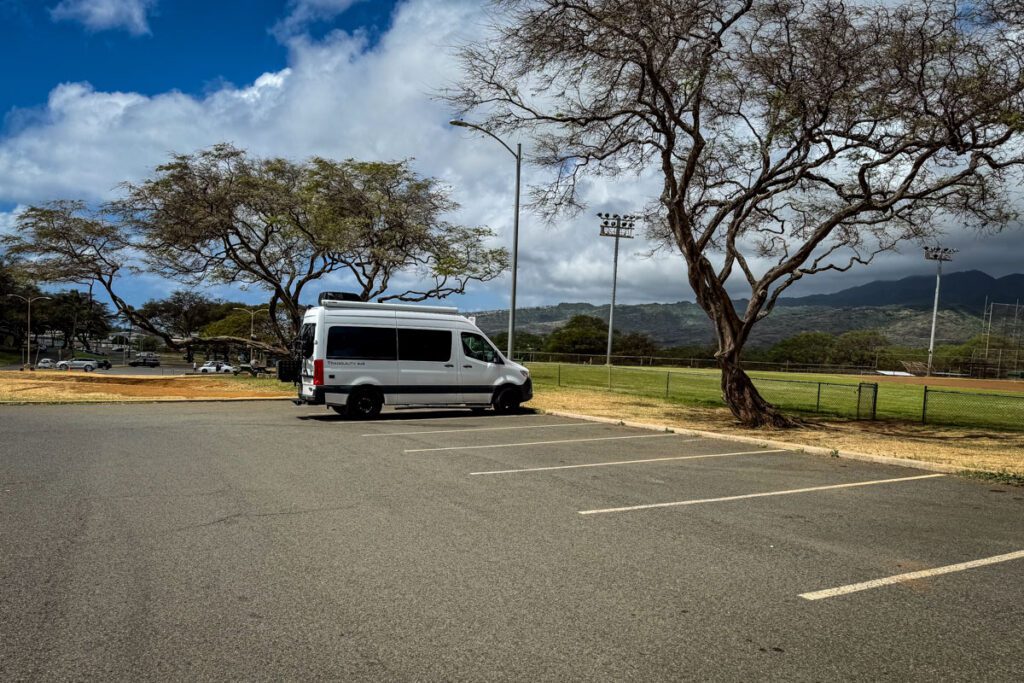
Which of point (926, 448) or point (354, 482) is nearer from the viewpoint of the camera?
point (354, 482)

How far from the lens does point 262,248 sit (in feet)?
112

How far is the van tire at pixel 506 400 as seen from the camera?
18.0 m

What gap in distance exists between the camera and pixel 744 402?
17312 millimetres

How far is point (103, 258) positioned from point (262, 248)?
806 centimetres

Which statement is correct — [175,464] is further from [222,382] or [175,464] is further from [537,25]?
[222,382]

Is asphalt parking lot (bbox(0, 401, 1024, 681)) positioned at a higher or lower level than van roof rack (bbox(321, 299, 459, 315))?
lower

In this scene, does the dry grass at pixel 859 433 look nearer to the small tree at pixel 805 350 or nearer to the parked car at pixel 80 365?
the parked car at pixel 80 365

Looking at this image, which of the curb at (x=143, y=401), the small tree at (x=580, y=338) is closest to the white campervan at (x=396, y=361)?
the curb at (x=143, y=401)

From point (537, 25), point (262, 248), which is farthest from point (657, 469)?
point (262, 248)

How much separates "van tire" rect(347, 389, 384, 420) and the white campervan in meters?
0.02

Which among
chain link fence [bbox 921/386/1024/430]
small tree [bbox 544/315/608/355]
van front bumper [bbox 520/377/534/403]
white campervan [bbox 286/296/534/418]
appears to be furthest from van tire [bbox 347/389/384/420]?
small tree [bbox 544/315/608/355]

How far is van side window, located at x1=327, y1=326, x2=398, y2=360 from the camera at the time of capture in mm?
15805

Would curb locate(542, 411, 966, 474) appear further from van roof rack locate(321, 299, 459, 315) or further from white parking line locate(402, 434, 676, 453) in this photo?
van roof rack locate(321, 299, 459, 315)

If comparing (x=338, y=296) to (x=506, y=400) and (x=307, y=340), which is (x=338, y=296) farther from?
(x=506, y=400)
